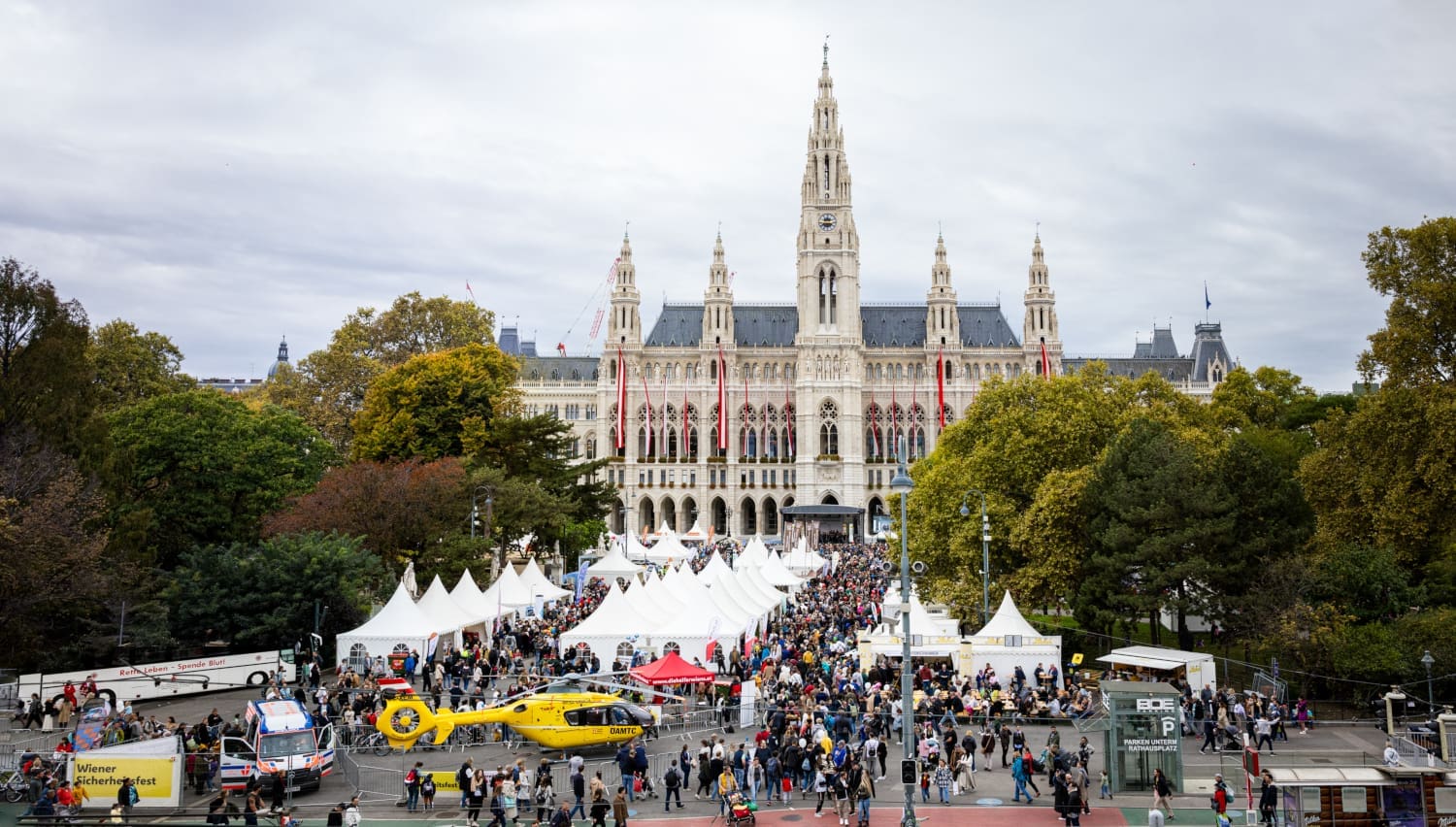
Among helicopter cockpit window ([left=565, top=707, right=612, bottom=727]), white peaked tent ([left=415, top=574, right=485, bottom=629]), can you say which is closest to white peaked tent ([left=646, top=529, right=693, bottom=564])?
white peaked tent ([left=415, top=574, right=485, bottom=629])

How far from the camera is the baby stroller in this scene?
17109 millimetres

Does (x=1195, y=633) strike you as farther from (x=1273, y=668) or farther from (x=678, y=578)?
(x=678, y=578)

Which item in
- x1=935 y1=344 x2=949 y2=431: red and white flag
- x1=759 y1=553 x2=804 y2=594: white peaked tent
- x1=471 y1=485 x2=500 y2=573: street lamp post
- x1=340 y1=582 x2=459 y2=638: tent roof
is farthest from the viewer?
x1=935 y1=344 x2=949 y2=431: red and white flag

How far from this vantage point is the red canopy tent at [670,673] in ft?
83.5

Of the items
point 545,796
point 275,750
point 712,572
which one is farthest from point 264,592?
point 545,796

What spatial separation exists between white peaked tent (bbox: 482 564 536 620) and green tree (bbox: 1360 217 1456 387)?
2686 centimetres

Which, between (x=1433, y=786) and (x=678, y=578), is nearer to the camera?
(x=1433, y=786)

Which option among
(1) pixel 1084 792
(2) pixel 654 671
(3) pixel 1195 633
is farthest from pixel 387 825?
(3) pixel 1195 633

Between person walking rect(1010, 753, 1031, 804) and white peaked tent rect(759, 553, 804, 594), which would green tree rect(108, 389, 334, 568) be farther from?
person walking rect(1010, 753, 1031, 804)

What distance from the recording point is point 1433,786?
1503 centimetres

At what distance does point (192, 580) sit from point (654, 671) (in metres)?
14.6

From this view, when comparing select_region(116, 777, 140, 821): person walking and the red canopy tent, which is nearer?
select_region(116, 777, 140, 821): person walking

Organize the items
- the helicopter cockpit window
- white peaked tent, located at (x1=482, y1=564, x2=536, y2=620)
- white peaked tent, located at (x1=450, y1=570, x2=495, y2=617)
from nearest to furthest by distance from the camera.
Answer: the helicopter cockpit window
white peaked tent, located at (x1=450, y1=570, x2=495, y2=617)
white peaked tent, located at (x1=482, y1=564, x2=536, y2=620)

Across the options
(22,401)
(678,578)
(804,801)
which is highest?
(22,401)
